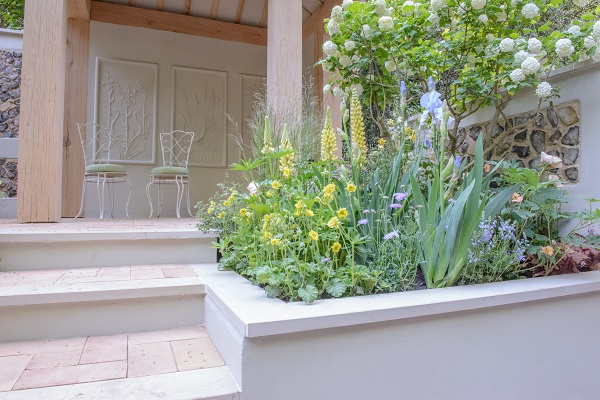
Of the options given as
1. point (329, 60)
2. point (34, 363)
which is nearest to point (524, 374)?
point (34, 363)

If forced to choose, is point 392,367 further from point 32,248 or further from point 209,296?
point 32,248

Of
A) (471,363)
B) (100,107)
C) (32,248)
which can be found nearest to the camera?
(471,363)

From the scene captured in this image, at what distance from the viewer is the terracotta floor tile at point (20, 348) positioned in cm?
131

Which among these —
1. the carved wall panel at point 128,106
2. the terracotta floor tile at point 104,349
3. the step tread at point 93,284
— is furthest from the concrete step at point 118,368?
the carved wall panel at point 128,106

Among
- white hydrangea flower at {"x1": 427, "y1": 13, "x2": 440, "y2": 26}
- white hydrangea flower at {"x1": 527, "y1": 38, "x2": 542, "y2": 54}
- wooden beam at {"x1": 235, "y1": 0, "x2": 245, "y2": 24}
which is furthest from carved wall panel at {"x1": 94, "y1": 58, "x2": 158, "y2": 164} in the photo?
white hydrangea flower at {"x1": 527, "y1": 38, "x2": 542, "y2": 54}

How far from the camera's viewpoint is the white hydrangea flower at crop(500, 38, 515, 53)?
79.1 inches

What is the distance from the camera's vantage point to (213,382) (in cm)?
110

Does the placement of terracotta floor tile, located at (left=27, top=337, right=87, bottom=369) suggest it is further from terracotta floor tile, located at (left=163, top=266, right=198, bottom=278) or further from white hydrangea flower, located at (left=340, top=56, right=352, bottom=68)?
white hydrangea flower, located at (left=340, top=56, right=352, bottom=68)

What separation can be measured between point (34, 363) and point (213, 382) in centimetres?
60

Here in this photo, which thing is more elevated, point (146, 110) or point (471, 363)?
point (146, 110)

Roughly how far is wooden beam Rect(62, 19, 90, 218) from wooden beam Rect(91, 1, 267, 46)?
304 millimetres

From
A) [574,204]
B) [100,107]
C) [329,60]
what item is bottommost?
[574,204]

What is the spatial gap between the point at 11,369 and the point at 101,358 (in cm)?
24

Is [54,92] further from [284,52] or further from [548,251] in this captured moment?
[548,251]
